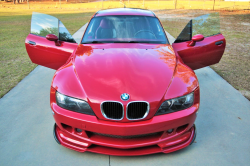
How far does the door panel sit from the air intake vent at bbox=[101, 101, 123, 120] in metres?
1.71

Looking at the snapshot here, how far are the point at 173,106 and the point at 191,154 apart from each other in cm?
69

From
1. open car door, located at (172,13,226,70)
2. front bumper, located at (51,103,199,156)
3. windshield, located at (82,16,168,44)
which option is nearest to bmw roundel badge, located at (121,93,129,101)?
front bumper, located at (51,103,199,156)

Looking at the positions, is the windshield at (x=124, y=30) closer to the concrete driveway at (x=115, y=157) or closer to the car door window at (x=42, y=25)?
the car door window at (x=42, y=25)

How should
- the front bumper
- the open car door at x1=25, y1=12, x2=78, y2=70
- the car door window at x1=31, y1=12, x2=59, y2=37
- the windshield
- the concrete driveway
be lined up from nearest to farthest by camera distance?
the front bumper → the concrete driveway → the windshield → the open car door at x1=25, y1=12, x2=78, y2=70 → the car door window at x1=31, y1=12, x2=59, y2=37

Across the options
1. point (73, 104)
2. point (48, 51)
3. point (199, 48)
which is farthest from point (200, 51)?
point (48, 51)

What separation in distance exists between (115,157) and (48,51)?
221 centimetres

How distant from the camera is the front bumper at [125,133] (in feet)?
7.29

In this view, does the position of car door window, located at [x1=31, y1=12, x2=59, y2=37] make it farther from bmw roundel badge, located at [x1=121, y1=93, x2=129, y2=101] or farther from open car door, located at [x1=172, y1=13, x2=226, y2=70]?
bmw roundel badge, located at [x1=121, y1=93, x2=129, y2=101]

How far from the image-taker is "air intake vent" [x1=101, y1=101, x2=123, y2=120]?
224 centimetres

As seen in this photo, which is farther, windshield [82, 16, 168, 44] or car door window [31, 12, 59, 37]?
car door window [31, 12, 59, 37]

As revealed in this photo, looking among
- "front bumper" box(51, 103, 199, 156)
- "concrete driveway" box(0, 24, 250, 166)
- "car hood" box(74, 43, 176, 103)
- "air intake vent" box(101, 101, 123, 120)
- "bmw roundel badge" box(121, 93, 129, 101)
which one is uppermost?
"car hood" box(74, 43, 176, 103)

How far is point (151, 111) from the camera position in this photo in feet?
7.42

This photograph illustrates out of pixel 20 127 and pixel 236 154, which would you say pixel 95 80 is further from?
pixel 236 154

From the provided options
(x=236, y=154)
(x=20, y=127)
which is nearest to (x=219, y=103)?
(x=236, y=154)
